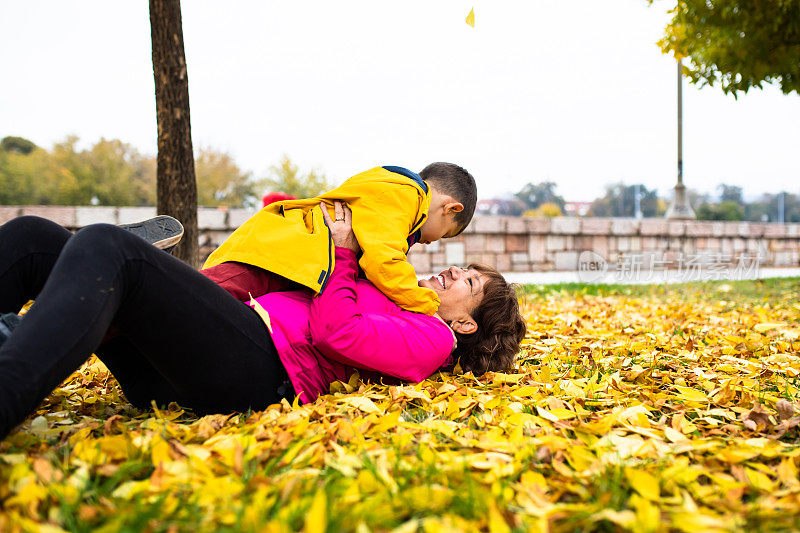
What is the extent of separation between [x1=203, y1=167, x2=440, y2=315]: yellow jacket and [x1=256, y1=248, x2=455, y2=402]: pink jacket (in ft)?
0.22

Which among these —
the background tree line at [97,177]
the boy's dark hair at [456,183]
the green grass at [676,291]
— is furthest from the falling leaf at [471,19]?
the background tree line at [97,177]

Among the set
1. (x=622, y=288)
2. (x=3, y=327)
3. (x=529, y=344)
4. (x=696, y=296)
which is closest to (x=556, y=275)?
(x=622, y=288)

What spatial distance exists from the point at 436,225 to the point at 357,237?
2.09 ft

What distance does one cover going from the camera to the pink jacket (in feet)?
6.37

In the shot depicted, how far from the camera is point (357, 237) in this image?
2.22m

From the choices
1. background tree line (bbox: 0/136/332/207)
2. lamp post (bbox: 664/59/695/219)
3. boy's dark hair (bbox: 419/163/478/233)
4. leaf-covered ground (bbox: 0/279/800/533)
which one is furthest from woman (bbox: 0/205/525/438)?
background tree line (bbox: 0/136/332/207)

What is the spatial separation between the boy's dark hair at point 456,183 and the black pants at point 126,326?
1.26m

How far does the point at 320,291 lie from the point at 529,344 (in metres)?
1.75

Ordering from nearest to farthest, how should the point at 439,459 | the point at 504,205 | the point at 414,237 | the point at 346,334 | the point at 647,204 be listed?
the point at 439,459 < the point at 346,334 < the point at 414,237 < the point at 504,205 < the point at 647,204

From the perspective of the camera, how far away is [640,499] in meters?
1.20

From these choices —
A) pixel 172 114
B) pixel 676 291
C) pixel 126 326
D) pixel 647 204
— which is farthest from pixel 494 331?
pixel 647 204

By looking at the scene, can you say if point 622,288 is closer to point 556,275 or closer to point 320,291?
point 556,275

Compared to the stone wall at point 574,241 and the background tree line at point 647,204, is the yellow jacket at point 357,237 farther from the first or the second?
the background tree line at point 647,204

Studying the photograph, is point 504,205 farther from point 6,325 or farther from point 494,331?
point 6,325
